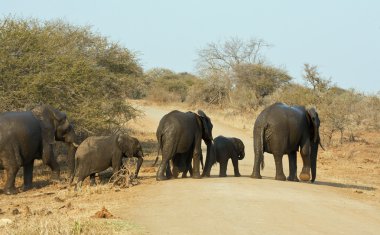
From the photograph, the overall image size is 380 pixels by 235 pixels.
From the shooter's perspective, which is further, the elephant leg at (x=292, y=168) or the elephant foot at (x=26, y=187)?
the elephant leg at (x=292, y=168)

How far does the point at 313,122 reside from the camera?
1725cm

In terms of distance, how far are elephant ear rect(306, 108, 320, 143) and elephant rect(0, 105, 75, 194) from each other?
5974 mm

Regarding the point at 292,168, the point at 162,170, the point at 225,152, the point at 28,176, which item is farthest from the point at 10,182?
the point at 292,168

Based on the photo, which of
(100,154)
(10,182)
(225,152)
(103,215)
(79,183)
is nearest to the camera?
(103,215)

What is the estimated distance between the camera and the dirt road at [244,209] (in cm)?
953

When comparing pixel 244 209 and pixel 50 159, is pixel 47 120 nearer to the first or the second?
pixel 50 159

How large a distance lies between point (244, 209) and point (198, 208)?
72 centimetres

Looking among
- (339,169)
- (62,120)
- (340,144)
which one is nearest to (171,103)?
(340,144)

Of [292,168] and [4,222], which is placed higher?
[292,168]

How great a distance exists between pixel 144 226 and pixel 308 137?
28.1 feet

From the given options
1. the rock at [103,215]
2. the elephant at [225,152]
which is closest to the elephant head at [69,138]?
the elephant at [225,152]

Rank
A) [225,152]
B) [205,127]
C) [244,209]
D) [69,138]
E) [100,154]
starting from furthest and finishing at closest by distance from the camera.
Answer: [225,152] < [69,138] < [205,127] < [100,154] < [244,209]

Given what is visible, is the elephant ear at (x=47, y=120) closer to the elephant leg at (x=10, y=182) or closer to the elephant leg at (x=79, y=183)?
the elephant leg at (x=10, y=182)

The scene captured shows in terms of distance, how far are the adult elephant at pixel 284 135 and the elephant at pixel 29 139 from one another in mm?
4693
